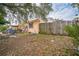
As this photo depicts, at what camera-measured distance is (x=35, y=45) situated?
4.20 ft

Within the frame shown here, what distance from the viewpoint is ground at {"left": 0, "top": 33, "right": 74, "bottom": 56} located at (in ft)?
4.16

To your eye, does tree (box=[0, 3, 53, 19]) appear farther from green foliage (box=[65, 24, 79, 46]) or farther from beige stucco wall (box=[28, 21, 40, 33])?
green foliage (box=[65, 24, 79, 46])

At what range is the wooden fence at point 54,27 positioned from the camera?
1.26 meters

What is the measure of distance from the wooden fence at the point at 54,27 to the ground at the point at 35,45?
4 centimetres

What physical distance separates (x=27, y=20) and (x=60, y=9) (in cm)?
32

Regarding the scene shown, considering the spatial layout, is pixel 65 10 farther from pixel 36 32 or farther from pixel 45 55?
pixel 45 55

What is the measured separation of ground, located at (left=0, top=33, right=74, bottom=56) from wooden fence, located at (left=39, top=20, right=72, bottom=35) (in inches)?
1.5

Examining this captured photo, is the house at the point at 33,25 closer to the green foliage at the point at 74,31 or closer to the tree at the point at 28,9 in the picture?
the tree at the point at 28,9

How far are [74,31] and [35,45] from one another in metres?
0.37

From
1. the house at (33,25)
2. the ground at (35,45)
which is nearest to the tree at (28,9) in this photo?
the house at (33,25)

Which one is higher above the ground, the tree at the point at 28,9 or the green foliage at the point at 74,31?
the tree at the point at 28,9

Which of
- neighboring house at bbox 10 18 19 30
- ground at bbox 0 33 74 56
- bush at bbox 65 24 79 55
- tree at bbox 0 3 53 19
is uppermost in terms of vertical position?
tree at bbox 0 3 53 19

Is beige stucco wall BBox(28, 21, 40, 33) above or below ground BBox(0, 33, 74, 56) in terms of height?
above

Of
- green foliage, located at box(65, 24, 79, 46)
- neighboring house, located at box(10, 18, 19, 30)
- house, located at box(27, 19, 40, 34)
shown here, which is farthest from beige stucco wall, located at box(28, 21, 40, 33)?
green foliage, located at box(65, 24, 79, 46)
